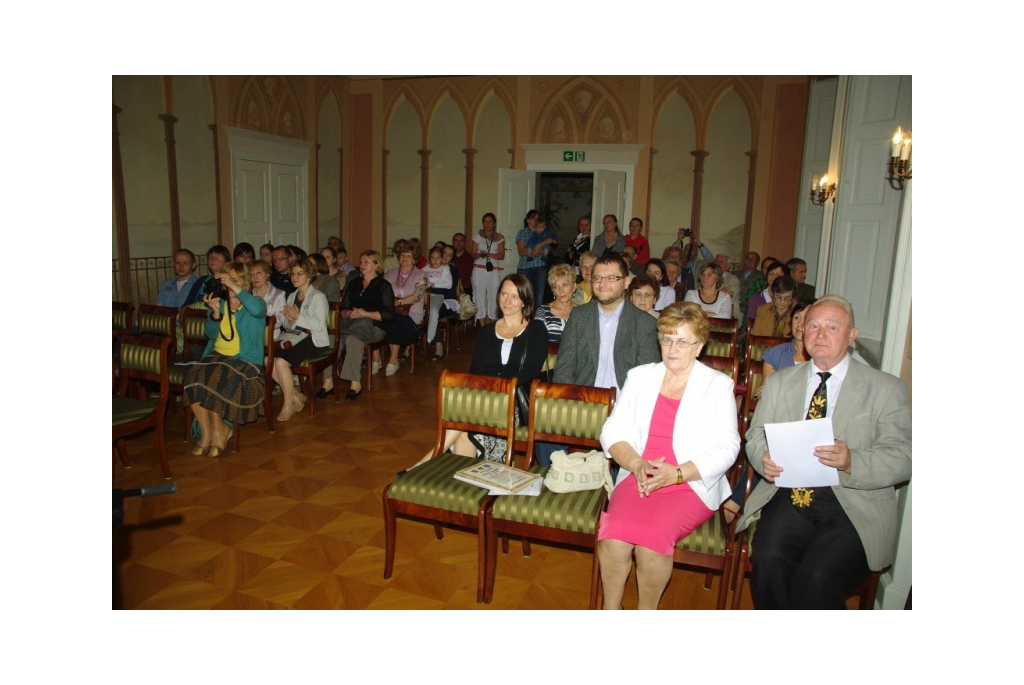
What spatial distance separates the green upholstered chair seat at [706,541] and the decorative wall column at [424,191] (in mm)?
10031

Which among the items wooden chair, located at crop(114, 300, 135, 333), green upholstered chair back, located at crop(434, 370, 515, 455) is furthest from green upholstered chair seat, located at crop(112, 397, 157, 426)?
green upholstered chair back, located at crop(434, 370, 515, 455)

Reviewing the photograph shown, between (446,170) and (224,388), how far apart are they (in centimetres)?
815

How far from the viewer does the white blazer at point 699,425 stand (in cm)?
256

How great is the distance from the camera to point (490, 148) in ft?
37.6

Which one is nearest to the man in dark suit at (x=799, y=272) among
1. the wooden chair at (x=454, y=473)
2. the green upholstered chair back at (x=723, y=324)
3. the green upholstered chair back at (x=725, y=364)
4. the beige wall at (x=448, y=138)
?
the green upholstered chair back at (x=723, y=324)

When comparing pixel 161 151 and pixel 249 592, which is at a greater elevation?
pixel 161 151

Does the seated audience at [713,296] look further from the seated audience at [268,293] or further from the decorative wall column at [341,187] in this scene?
the decorative wall column at [341,187]

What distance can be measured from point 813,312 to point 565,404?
3.82ft

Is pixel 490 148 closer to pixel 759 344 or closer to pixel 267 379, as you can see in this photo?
pixel 267 379

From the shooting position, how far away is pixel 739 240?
10531 millimetres

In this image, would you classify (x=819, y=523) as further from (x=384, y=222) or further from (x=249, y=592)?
(x=384, y=222)

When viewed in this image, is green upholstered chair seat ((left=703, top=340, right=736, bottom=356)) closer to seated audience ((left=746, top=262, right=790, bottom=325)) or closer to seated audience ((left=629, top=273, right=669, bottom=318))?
seated audience ((left=629, top=273, right=669, bottom=318))
